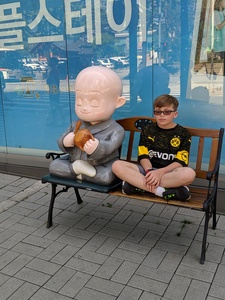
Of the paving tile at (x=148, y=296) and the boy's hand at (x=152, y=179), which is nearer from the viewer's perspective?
the paving tile at (x=148, y=296)

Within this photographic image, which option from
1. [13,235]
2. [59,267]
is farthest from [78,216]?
[59,267]

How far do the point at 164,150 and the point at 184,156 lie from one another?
20 cm

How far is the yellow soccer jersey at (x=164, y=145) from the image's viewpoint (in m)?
3.25

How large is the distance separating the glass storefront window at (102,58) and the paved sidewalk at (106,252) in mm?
1151

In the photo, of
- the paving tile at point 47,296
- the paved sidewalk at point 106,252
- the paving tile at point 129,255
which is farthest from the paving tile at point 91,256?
the paving tile at point 47,296

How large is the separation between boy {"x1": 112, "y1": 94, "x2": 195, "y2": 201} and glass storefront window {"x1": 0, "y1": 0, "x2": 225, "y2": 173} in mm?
984

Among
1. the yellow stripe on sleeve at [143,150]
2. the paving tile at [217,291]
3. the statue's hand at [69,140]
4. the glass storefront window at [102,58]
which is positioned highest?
the glass storefront window at [102,58]

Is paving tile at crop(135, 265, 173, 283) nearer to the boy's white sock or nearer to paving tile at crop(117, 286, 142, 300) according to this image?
paving tile at crop(117, 286, 142, 300)

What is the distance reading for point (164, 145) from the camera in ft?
10.9

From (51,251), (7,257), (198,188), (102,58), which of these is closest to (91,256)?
(51,251)

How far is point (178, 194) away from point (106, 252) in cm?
83

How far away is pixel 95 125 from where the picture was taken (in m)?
3.46

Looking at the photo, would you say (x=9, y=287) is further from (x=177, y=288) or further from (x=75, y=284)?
(x=177, y=288)

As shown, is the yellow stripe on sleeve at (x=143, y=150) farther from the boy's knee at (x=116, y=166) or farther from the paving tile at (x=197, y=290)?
the paving tile at (x=197, y=290)
